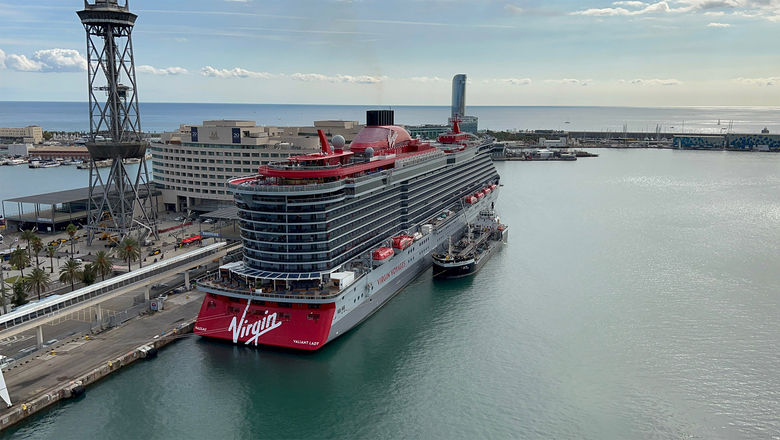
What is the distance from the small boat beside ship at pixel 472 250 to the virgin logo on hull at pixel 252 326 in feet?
66.2

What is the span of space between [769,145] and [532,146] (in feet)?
264

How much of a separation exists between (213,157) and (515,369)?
55.4 m

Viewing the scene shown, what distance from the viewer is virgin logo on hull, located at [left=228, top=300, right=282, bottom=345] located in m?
35.6

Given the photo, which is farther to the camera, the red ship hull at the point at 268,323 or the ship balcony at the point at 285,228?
the ship balcony at the point at 285,228

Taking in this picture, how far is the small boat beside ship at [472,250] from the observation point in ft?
169

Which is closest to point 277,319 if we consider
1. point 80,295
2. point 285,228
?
point 285,228

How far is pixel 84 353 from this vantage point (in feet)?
109

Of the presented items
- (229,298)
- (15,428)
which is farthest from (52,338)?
(229,298)

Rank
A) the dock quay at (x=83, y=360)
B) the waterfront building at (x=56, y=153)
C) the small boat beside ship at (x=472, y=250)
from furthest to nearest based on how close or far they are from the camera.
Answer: the waterfront building at (x=56, y=153)
the small boat beside ship at (x=472, y=250)
the dock quay at (x=83, y=360)

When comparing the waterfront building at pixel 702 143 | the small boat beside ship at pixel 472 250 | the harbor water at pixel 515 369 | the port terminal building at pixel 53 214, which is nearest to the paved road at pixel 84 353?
the harbor water at pixel 515 369

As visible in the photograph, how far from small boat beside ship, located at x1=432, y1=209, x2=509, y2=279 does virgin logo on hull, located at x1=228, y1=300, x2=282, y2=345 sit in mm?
20191

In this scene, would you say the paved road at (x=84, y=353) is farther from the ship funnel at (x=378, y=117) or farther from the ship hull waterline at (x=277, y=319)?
the ship funnel at (x=378, y=117)

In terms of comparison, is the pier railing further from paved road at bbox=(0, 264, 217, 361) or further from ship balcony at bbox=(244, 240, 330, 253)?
ship balcony at bbox=(244, 240, 330, 253)

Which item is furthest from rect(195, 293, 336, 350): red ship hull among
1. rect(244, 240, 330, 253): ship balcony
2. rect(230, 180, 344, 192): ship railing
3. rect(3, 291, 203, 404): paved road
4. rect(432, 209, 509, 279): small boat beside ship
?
rect(432, 209, 509, 279): small boat beside ship
